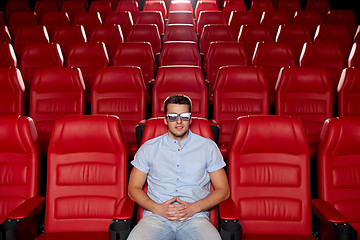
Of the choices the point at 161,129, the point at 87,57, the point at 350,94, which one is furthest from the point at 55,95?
the point at 350,94

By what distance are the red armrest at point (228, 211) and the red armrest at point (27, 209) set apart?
792 mm

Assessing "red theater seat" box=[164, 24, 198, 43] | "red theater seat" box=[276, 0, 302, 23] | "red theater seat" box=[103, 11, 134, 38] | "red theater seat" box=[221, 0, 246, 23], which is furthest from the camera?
Result: "red theater seat" box=[221, 0, 246, 23]

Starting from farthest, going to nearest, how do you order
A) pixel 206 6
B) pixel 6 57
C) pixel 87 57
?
1. pixel 206 6
2. pixel 87 57
3. pixel 6 57

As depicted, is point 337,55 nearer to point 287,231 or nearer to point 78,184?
point 287,231

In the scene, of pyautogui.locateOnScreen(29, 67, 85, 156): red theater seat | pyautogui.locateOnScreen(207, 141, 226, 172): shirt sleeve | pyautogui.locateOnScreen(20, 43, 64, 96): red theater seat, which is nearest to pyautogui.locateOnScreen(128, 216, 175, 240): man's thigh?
pyautogui.locateOnScreen(207, 141, 226, 172): shirt sleeve

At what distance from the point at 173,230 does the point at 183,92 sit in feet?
4.71

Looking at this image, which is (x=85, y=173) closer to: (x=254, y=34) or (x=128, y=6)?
(x=254, y=34)

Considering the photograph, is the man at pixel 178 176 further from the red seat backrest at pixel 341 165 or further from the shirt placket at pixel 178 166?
the red seat backrest at pixel 341 165

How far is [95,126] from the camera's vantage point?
1767 mm

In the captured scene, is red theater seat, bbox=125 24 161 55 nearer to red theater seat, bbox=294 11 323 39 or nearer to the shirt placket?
red theater seat, bbox=294 11 323 39

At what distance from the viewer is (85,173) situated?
1788 millimetres

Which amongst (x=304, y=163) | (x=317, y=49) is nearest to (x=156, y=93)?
(x=304, y=163)

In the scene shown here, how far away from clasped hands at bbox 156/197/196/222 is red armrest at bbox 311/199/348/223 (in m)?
0.54

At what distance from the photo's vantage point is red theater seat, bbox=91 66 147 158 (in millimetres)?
2832
